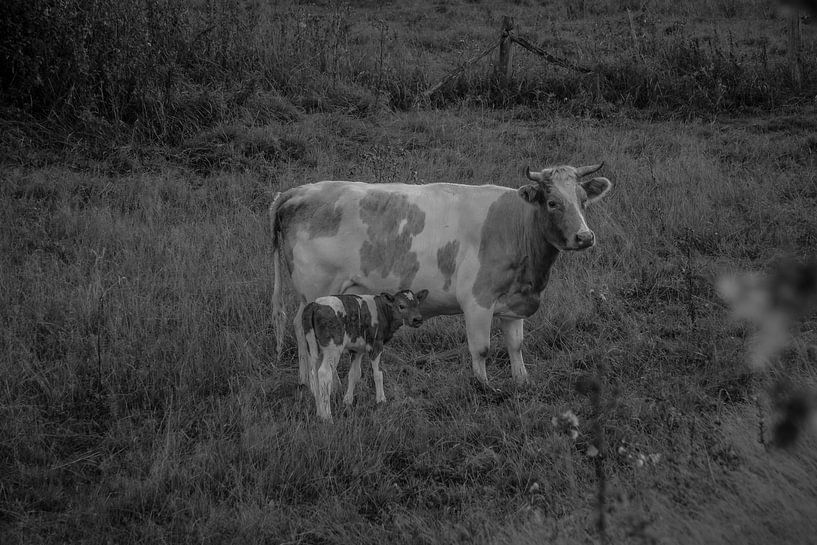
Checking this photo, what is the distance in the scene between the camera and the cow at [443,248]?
6676mm

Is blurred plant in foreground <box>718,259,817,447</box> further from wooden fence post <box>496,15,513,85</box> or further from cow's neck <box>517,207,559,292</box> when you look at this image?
wooden fence post <box>496,15,513,85</box>

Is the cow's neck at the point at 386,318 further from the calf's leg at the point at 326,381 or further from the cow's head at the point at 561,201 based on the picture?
the cow's head at the point at 561,201

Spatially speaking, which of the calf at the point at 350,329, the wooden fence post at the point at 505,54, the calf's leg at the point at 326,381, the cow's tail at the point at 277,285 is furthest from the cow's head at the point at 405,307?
the wooden fence post at the point at 505,54

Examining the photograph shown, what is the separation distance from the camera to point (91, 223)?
906 centimetres

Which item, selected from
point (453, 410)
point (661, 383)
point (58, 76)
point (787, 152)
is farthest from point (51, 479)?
point (787, 152)

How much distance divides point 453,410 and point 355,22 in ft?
46.3

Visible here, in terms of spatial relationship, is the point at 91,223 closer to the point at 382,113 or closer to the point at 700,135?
the point at 382,113

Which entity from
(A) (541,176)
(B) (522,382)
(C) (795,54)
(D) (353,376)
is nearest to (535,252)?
(A) (541,176)

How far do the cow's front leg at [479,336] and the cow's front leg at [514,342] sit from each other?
0.28m

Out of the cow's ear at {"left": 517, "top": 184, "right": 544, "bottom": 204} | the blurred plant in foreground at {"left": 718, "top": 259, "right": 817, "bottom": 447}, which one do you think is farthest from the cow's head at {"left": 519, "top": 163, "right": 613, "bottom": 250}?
the blurred plant in foreground at {"left": 718, "top": 259, "right": 817, "bottom": 447}

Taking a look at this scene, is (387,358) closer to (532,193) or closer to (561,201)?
(532,193)

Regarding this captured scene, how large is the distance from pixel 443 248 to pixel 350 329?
→ 1158 mm

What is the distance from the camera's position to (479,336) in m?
6.67

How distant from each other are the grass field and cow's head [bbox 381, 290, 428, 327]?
1.98 ft
